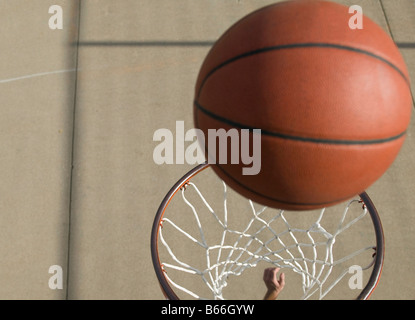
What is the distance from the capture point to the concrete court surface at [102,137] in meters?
3.25

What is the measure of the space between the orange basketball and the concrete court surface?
2031 millimetres

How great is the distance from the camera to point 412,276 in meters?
3.08

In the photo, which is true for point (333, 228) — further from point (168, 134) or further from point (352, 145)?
point (352, 145)

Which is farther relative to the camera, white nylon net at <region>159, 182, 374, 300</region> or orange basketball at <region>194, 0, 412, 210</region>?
white nylon net at <region>159, 182, 374, 300</region>

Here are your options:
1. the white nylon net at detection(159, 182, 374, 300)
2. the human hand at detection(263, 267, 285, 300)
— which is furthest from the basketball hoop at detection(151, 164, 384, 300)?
the human hand at detection(263, 267, 285, 300)

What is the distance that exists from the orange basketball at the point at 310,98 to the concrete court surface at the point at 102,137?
2.03 m

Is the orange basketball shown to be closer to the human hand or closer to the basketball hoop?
the human hand

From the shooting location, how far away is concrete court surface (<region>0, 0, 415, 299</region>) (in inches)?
128

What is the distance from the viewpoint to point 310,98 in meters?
1.27

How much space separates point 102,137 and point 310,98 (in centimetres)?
288
